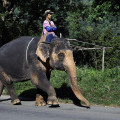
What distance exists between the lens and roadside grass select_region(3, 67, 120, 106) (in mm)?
8523

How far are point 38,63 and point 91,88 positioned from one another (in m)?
2.77

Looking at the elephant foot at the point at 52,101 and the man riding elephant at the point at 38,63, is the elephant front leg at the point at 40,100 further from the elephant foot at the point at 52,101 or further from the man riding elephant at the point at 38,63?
the elephant foot at the point at 52,101

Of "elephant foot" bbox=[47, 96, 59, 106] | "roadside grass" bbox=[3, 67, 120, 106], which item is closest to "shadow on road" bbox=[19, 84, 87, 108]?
"roadside grass" bbox=[3, 67, 120, 106]

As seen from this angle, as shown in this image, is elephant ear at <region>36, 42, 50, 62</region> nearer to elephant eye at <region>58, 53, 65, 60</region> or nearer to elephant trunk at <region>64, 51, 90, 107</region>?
elephant eye at <region>58, 53, 65, 60</region>

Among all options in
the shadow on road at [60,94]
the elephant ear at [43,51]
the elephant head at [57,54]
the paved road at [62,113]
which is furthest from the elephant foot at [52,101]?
the shadow on road at [60,94]

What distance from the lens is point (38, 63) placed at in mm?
7668

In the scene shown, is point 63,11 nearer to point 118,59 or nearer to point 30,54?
point 118,59

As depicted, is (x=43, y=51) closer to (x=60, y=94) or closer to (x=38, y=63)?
(x=38, y=63)

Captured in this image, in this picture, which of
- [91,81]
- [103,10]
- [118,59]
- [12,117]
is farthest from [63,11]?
[12,117]

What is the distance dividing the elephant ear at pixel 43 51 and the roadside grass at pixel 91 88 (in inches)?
64.1

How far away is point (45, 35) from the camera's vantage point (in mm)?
7816

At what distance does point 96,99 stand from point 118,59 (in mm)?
13681

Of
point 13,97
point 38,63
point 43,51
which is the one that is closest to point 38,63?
point 38,63

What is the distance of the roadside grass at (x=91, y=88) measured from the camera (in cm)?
852
